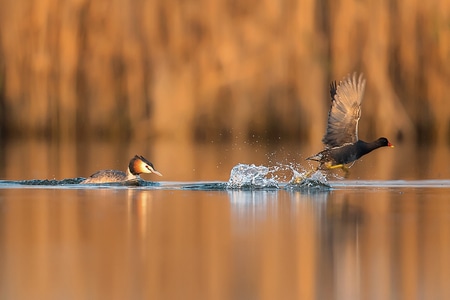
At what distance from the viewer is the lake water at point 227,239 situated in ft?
19.7

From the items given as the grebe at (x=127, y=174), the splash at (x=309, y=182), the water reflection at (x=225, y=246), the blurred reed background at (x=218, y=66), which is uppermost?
the blurred reed background at (x=218, y=66)

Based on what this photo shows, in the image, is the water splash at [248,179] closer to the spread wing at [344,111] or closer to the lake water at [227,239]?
the lake water at [227,239]

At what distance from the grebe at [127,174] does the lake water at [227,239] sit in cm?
17

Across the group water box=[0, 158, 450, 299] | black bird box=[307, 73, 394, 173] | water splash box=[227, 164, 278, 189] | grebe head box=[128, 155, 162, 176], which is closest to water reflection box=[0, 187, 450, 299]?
water box=[0, 158, 450, 299]

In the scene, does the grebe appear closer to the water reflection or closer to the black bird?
the water reflection

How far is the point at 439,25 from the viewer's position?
18031mm

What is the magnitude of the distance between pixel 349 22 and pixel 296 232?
33.7 feet

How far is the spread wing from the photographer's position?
38.9ft

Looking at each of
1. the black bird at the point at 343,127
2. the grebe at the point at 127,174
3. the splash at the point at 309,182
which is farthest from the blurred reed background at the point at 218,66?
the grebe at the point at 127,174

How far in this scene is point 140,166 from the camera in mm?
12359

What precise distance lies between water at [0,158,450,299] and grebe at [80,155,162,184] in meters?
0.36

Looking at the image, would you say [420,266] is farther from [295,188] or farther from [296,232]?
[295,188]

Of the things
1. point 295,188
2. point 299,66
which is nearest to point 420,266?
point 295,188

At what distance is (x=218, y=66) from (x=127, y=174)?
606cm
